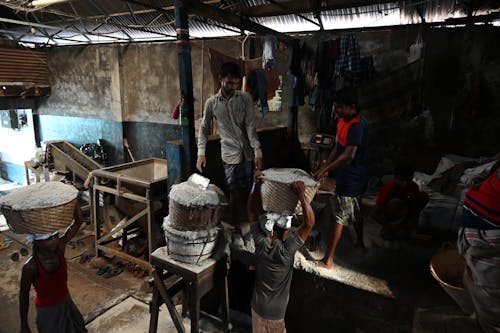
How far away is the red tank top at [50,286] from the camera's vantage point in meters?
2.93

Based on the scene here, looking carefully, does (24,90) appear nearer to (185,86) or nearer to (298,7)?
(298,7)

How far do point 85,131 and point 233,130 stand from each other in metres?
9.76

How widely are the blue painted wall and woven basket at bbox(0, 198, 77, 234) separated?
27.2ft

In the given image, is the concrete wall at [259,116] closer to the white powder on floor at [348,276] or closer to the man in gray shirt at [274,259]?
the white powder on floor at [348,276]

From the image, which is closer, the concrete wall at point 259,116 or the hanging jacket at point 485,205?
the hanging jacket at point 485,205

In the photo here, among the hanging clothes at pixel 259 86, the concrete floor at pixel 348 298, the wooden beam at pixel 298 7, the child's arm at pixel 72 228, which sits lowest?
the concrete floor at pixel 348 298

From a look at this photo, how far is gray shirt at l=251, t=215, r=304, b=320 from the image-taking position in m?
2.97

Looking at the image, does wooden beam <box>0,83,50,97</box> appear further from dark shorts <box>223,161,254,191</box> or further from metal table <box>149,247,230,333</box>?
metal table <box>149,247,230,333</box>

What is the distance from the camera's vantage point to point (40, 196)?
9.51 ft

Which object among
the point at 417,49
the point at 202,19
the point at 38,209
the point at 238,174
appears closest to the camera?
the point at 38,209

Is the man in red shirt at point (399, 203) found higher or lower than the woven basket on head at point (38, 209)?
lower

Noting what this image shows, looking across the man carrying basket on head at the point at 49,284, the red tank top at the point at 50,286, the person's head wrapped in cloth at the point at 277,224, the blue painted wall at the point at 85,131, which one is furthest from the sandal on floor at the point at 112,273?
the blue painted wall at the point at 85,131

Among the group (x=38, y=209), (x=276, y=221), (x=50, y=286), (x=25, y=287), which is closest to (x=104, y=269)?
(x=50, y=286)

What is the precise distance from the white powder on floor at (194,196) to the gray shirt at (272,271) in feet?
1.64
